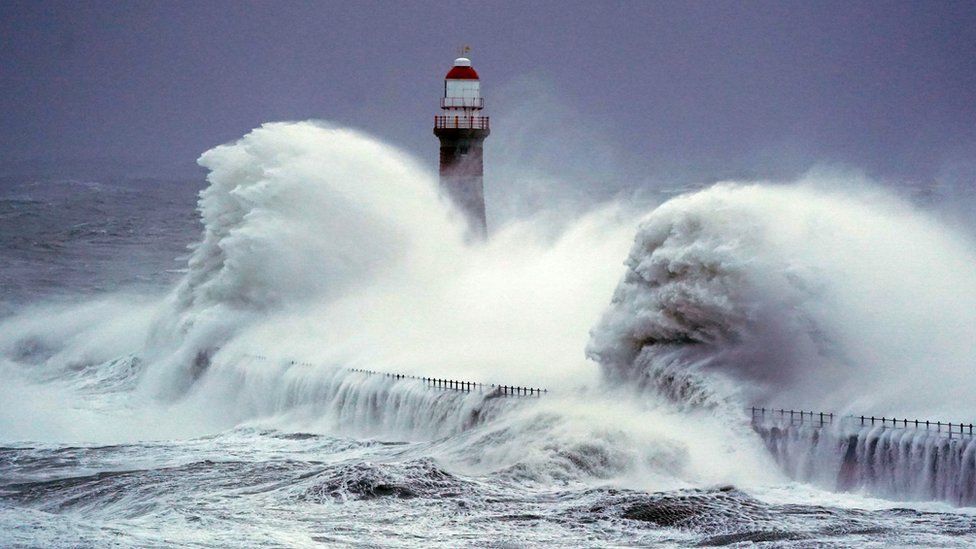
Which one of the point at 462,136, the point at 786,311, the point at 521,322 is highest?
the point at 462,136

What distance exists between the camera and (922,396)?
18703 mm

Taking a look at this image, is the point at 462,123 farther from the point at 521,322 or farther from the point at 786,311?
the point at 786,311

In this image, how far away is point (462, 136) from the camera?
34.2 m

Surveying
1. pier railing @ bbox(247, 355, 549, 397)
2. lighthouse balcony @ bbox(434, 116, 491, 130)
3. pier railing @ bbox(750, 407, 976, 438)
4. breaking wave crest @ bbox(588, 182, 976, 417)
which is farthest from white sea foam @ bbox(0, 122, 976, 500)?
lighthouse balcony @ bbox(434, 116, 491, 130)

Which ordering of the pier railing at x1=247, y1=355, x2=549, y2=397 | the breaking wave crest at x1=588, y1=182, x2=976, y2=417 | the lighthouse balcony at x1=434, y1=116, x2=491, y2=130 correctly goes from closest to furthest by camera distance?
the breaking wave crest at x1=588, y1=182, x2=976, y2=417
the pier railing at x1=247, y1=355, x2=549, y2=397
the lighthouse balcony at x1=434, y1=116, x2=491, y2=130

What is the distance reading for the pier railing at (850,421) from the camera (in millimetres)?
16938

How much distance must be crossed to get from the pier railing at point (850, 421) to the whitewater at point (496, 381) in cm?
18

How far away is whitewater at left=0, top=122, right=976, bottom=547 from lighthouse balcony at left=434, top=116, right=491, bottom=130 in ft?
5.93

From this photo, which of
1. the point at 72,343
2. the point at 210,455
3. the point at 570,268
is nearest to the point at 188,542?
the point at 210,455

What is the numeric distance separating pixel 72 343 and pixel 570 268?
10855 millimetres

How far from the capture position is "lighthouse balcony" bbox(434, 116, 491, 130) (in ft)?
112

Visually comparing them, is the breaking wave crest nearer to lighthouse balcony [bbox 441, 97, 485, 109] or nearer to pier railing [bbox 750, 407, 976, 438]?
pier railing [bbox 750, 407, 976, 438]

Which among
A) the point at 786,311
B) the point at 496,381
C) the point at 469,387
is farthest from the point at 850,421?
the point at 496,381

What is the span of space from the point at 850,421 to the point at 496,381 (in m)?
6.67
